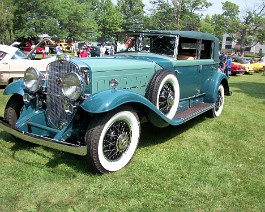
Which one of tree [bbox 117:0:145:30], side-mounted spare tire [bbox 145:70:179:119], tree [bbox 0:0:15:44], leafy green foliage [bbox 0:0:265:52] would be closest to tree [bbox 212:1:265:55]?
leafy green foliage [bbox 0:0:265:52]

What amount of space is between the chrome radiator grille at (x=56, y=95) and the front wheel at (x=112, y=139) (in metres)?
0.63

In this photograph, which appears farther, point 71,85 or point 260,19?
point 260,19

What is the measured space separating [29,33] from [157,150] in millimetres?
34615

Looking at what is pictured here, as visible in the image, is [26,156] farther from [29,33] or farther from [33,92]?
[29,33]

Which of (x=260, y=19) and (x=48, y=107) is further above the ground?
(x=260, y=19)

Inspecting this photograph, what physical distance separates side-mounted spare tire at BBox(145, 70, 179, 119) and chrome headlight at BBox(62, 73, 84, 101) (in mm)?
1245

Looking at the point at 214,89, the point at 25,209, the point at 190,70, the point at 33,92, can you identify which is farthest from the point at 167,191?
the point at 214,89

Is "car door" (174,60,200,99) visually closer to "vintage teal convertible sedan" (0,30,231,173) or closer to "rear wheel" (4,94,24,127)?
"vintage teal convertible sedan" (0,30,231,173)

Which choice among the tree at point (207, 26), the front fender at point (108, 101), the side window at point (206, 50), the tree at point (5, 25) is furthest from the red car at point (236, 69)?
the tree at point (207, 26)

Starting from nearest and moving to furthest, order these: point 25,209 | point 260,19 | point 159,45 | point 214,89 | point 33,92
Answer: point 25,209 → point 33,92 → point 159,45 → point 214,89 → point 260,19

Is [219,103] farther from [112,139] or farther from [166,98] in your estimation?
[112,139]

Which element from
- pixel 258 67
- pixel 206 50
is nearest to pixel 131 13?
pixel 258 67

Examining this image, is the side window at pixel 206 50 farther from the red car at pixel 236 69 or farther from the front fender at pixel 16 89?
the red car at pixel 236 69

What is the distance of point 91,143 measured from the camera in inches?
134
